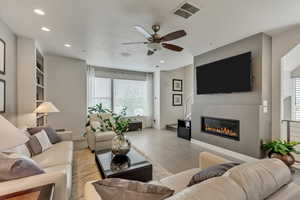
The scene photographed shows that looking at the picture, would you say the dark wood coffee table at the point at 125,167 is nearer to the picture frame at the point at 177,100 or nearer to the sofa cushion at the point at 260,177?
the sofa cushion at the point at 260,177

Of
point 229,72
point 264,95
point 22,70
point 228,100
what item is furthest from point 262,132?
point 22,70

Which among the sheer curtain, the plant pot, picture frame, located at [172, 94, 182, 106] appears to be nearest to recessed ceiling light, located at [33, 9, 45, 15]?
the sheer curtain

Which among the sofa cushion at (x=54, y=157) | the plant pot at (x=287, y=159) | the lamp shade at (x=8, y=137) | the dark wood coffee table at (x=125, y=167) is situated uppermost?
the lamp shade at (x=8, y=137)

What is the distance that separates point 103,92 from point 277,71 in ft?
18.6

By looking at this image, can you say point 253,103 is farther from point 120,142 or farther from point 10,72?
point 10,72

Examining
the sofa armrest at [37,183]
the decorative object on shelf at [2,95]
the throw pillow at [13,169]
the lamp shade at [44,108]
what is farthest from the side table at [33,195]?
the lamp shade at [44,108]

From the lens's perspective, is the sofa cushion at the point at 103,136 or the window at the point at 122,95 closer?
the sofa cushion at the point at 103,136

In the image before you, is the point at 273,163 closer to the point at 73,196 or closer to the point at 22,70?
the point at 73,196

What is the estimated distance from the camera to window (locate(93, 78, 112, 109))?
6048mm

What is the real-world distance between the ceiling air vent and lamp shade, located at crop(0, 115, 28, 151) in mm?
2375

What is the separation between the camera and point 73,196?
6.47 ft

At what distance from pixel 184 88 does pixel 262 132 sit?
4.56m

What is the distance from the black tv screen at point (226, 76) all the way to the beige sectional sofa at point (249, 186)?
2.63 m

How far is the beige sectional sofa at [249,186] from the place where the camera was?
2.42ft
